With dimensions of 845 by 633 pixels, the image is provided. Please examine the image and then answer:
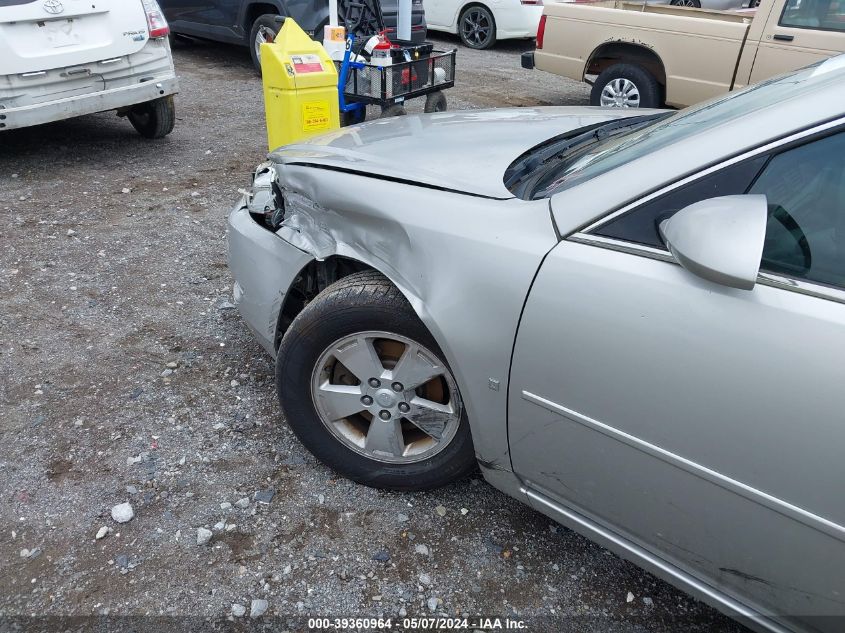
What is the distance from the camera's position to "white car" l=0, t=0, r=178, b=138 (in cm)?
484

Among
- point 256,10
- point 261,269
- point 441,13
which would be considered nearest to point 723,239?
point 261,269

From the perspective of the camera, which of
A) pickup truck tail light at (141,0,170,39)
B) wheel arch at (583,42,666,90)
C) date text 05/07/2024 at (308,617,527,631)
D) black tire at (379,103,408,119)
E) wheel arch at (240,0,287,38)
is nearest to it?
date text 05/07/2024 at (308,617,527,631)

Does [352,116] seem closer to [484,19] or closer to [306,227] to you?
[306,227]

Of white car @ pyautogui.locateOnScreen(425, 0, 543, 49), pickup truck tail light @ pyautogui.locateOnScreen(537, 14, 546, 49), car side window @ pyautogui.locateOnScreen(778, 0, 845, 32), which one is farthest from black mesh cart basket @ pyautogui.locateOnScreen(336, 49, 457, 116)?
white car @ pyautogui.locateOnScreen(425, 0, 543, 49)

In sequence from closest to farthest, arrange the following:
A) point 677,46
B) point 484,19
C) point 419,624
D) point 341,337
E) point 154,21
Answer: point 419,624, point 341,337, point 154,21, point 677,46, point 484,19

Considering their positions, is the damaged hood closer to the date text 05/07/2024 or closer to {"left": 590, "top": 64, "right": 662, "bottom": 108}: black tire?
the date text 05/07/2024

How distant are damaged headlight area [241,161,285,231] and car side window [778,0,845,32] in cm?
536

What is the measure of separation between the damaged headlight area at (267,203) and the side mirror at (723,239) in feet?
5.14

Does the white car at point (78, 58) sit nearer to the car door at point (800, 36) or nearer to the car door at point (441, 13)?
the car door at point (800, 36)

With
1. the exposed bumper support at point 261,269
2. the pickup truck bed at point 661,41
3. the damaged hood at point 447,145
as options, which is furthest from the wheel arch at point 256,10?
the exposed bumper support at point 261,269

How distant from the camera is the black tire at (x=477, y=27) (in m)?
11.1

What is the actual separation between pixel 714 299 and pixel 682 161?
368 millimetres

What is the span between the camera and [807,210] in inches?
62.1

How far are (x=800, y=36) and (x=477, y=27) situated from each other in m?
6.12
